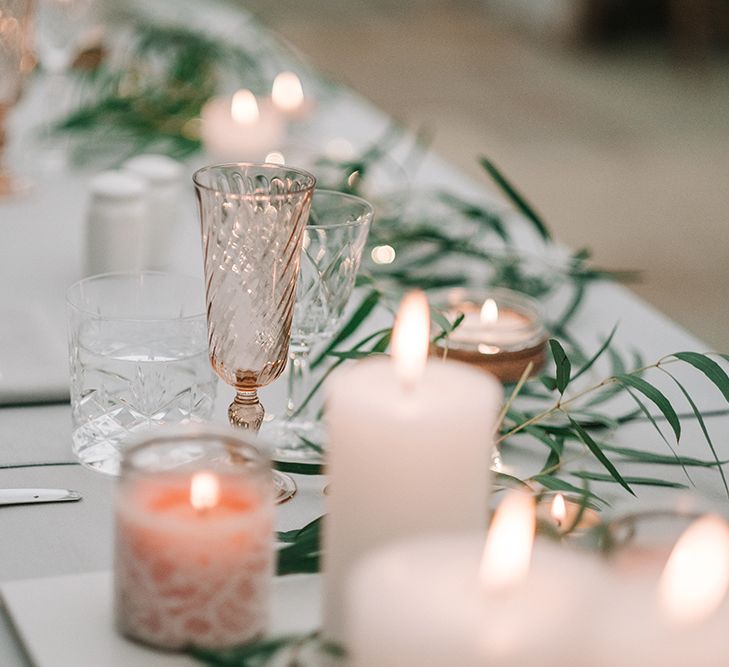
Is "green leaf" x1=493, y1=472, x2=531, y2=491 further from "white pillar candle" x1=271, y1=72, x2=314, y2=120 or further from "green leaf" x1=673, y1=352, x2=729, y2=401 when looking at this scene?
"white pillar candle" x1=271, y1=72, x2=314, y2=120

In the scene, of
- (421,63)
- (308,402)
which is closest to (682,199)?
(421,63)

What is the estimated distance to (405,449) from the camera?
56 cm

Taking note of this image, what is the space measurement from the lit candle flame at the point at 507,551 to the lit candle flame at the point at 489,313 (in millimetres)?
612

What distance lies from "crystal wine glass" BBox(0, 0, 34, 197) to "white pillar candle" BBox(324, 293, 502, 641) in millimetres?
1036

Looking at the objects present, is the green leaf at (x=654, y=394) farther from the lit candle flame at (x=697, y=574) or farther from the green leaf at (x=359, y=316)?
the lit candle flame at (x=697, y=574)

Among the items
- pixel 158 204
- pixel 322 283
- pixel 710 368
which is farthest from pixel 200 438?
pixel 158 204

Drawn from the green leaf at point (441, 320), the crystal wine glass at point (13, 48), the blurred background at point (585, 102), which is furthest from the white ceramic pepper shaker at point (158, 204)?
the blurred background at point (585, 102)

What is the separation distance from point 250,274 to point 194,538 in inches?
10.3

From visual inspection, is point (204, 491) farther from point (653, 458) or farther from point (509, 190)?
point (509, 190)

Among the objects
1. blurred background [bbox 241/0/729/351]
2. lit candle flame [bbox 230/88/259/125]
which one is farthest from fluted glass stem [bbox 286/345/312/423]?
blurred background [bbox 241/0/729/351]

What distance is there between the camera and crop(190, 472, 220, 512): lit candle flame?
62 centimetres

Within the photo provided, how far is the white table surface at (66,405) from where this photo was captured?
801mm

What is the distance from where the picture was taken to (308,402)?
103 cm

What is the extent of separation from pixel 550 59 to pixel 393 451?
5589 mm
